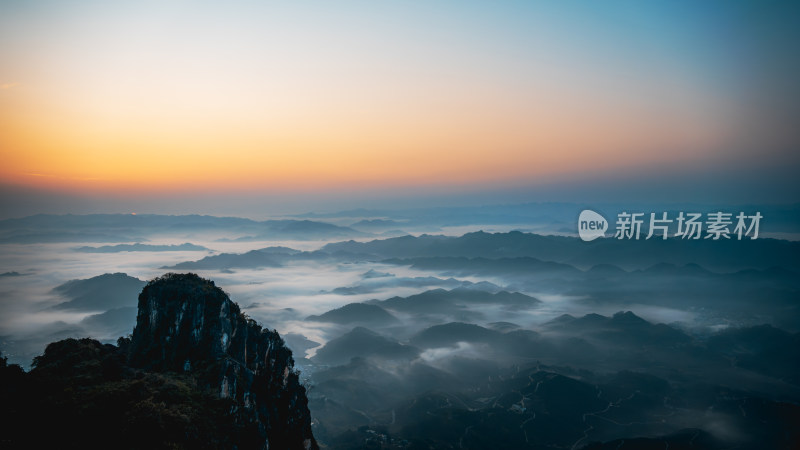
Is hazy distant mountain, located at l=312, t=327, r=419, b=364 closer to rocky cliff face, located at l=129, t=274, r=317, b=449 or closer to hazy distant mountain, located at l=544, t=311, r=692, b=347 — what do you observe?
hazy distant mountain, located at l=544, t=311, r=692, b=347

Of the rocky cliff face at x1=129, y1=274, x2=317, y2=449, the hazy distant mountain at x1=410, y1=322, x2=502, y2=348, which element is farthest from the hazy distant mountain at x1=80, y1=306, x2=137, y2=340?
the rocky cliff face at x1=129, y1=274, x2=317, y2=449

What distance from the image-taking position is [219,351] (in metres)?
37.6

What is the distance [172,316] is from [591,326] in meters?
194

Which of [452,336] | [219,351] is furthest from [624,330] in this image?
[219,351]

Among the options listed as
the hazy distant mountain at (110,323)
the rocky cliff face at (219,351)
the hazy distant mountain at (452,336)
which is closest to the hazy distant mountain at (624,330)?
the hazy distant mountain at (452,336)

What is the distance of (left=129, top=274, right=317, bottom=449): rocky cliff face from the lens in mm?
35812

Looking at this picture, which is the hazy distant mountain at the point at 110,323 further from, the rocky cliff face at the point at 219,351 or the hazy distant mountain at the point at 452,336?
the rocky cliff face at the point at 219,351

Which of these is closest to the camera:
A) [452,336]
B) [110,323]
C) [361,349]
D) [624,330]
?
[361,349]

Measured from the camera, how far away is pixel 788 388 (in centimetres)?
12812

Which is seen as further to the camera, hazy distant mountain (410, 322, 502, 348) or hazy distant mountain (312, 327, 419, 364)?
hazy distant mountain (410, 322, 502, 348)

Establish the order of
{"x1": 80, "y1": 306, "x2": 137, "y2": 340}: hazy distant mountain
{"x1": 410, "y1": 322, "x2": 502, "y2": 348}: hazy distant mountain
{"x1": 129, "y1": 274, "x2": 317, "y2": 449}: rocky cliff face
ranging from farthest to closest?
{"x1": 80, "y1": 306, "x2": 137, "y2": 340}: hazy distant mountain, {"x1": 410, "y1": 322, "x2": 502, "y2": 348}: hazy distant mountain, {"x1": 129, "y1": 274, "x2": 317, "y2": 449}: rocky cliff face

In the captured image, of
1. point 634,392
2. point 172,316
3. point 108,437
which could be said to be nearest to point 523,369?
point 634,392

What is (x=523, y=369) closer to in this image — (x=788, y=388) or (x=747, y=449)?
(x=747, y=449)

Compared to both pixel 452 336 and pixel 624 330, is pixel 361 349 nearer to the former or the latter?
pixel 452 336
